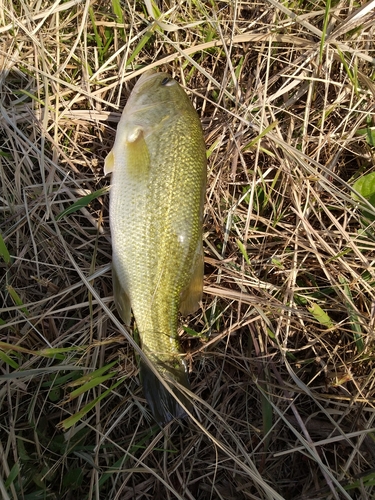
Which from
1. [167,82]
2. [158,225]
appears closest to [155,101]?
[167,82]

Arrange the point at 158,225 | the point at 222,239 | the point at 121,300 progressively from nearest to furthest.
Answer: the point at 158,225
the point at 121,300
the point at 222,239

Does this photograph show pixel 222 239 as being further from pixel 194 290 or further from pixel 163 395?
pixel 163 395

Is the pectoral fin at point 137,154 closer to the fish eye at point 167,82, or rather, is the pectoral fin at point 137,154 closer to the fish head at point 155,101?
the fish head at point 155,101

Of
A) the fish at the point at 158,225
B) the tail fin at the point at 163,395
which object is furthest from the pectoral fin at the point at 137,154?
the tail fin at the point at 163,395

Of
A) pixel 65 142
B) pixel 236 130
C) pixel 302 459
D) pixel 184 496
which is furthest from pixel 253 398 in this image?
pixel 65 142

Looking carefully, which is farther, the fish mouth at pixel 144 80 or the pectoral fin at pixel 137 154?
the fish mouth at pixel 144 80

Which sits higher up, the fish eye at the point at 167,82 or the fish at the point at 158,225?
the fish eye at the point at 167,82

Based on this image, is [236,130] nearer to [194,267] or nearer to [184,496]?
[194,267]

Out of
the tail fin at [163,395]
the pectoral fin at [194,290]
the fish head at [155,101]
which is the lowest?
the tail fin at [163,395]

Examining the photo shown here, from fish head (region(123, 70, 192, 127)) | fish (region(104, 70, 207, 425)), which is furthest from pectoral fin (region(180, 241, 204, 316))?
fish head (region(123, 70, 192, 127))
